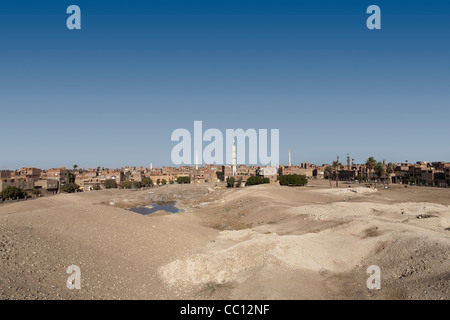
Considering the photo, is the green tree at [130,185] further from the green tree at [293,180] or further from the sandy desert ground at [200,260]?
the sandy desert ground at [200,260]

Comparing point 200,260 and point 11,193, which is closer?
point 200,260

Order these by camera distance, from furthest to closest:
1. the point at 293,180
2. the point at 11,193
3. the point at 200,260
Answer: the point at 293,180, the point at 11,193, the point at 200,260
